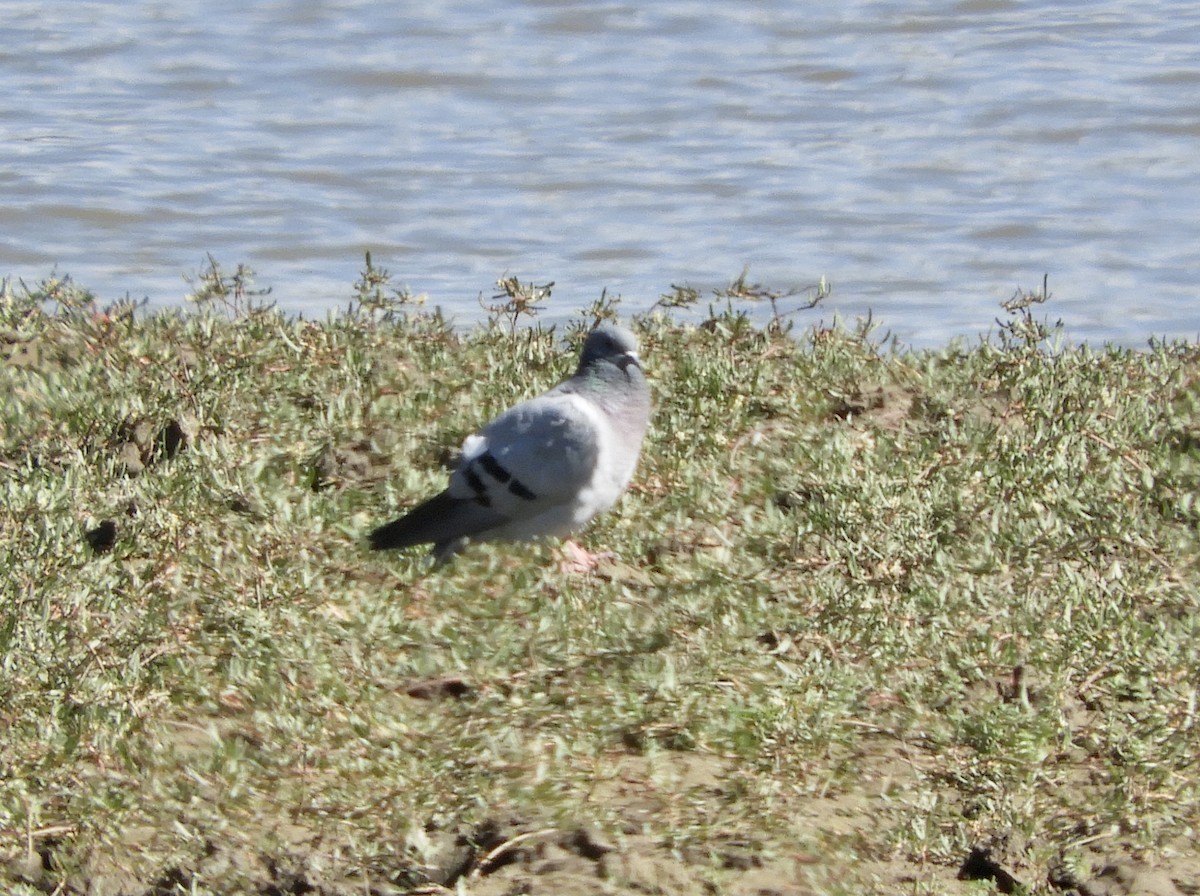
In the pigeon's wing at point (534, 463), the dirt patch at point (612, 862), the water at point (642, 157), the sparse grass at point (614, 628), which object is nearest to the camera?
the dirt patch at point (612, 862)

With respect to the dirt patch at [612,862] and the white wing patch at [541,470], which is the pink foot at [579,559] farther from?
the dirt patch at [612,862]

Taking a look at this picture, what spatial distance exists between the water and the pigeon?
332 cm

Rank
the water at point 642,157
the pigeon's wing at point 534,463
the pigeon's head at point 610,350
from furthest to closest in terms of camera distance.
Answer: the water at point 642,157 → the pigeon's head at point 610,350 → the pigeon's wing at point 534,463

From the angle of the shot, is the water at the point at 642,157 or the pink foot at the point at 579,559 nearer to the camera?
the pink foot at the point at 579,559

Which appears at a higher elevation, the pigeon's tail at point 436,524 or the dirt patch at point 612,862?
the pigeon's tail at point 436,524

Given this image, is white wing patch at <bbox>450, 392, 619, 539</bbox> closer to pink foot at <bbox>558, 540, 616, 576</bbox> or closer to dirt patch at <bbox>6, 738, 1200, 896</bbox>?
pink foot at <bbox>558, 540, 616, 576</bbox>

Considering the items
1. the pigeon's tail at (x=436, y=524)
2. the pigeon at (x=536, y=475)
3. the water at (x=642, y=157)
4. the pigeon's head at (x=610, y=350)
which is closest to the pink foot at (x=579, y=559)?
the pigeon at (x=536, y=475)

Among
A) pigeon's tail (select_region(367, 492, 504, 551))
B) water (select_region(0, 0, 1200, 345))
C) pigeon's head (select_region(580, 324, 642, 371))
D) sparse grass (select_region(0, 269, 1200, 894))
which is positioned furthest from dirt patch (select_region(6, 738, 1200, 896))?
water (select_region(0, 0, 1200, 345))

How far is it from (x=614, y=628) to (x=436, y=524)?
0.63 meters

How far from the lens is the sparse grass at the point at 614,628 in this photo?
159 inches

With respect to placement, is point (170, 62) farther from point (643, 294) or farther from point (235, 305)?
point (235, 305)

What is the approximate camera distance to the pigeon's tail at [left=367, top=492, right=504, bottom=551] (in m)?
5.21

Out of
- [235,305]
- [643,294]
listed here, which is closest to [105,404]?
[235,305]

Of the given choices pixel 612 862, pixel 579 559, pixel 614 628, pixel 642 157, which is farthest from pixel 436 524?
pixel 642 157
